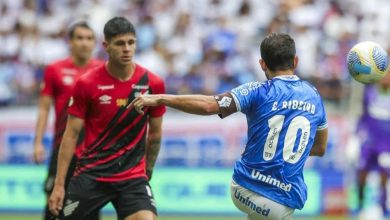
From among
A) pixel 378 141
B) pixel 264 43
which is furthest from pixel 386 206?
pixel 264 43

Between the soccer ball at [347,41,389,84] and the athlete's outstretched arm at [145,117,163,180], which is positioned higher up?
the soccer ball at [347,41,389,84]

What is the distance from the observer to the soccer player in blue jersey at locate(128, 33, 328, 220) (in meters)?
7.38

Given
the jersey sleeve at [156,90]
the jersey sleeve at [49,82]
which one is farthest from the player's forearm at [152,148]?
the jersey sleeve at [49,82]

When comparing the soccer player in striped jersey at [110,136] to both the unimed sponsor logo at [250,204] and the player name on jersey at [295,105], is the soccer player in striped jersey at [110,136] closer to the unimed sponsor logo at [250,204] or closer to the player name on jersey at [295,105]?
the unimed sponsor logo at [250,204]

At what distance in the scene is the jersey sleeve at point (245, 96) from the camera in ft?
23.9

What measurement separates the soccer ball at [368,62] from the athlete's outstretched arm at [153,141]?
1988mm

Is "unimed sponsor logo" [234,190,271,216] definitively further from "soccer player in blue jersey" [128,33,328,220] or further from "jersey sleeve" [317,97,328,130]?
"jersey sleeve" [317,97,328,130]

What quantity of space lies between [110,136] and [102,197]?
576 millimetres

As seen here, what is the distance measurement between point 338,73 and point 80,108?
10.2 meters

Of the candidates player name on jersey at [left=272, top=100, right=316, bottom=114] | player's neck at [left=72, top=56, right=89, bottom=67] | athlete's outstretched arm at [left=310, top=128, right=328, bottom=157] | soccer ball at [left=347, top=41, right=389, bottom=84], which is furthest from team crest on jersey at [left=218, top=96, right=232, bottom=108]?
player's neck at [left=72, top=56, right=89, bottom=67]

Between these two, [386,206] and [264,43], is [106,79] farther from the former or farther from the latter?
[386,206]

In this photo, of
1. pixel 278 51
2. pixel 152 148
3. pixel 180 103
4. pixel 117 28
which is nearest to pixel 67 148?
pixel 152 148

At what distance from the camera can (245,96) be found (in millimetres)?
7324

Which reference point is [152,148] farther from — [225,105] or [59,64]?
[59,64]
